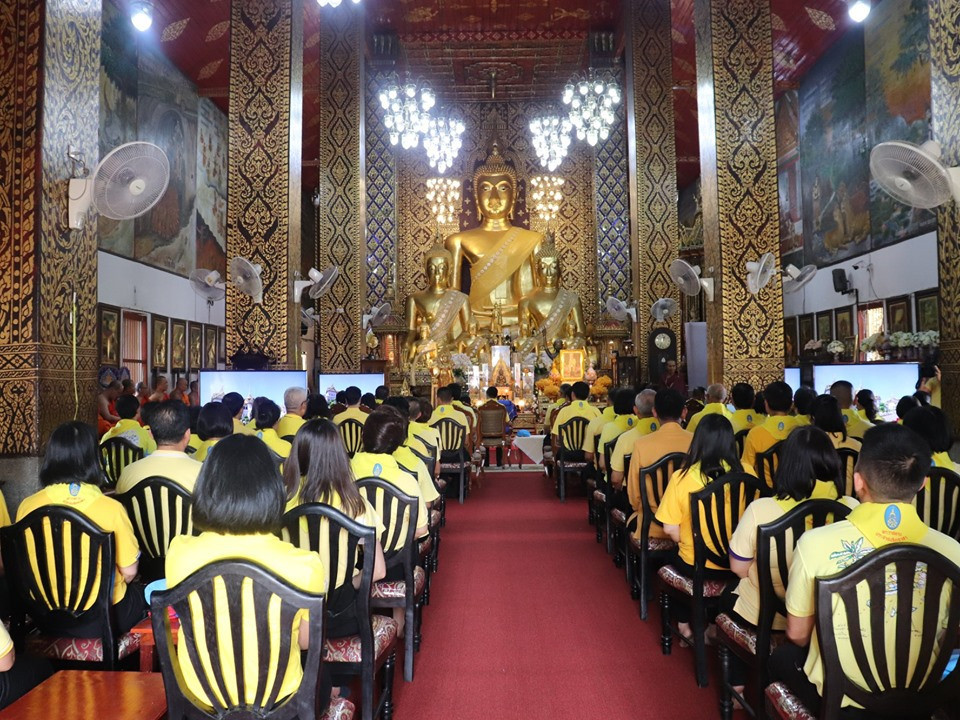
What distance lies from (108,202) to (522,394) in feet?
31.6

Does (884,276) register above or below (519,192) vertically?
below

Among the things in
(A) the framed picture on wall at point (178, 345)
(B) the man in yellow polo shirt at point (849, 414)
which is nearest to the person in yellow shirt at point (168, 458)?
(B) the man in yellow polo shirt at point (849, 414)

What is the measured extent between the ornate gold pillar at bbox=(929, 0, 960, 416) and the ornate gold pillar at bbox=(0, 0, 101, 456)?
539cm

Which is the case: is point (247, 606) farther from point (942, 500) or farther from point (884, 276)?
point (884, 276)

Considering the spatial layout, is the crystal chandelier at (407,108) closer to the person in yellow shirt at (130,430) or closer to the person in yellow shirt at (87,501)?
the person in yellow shirt at (130,430)

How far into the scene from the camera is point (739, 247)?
775 cm

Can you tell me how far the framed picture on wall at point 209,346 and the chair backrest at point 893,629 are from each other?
15215 millimetres

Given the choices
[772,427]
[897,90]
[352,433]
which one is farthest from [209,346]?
[772,427]

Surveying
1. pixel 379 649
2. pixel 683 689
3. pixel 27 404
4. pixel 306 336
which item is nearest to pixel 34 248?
pixel 27 404

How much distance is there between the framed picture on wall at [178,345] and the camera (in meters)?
14.3

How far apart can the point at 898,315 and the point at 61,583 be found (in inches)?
444

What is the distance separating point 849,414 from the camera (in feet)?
17.8

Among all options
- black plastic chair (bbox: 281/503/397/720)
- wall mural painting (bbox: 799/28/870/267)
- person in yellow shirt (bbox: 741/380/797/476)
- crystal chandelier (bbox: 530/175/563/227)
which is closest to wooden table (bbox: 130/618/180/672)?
black plastic chair (bbox: 281/503/397/720)

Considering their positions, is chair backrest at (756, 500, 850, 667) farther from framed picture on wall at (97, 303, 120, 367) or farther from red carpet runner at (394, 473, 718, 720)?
framed picture on wall at (97, 303, 120, 367)
